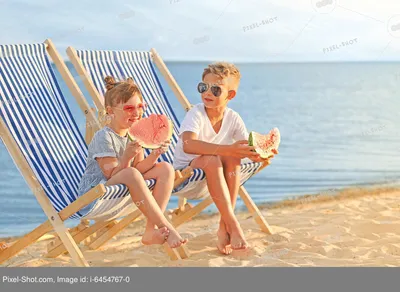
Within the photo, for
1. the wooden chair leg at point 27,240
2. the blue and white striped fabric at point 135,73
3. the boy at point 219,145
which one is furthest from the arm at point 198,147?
the wooden chair leg at point 27,240

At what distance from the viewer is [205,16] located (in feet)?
49.8

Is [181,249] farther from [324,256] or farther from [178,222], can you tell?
[324,256]

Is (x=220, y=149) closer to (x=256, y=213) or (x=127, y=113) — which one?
(x=127, y=113)

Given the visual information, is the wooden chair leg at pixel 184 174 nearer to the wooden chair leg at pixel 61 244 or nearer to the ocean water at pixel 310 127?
the wooden chair leg at pixel 61 244

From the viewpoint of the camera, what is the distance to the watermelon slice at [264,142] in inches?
168

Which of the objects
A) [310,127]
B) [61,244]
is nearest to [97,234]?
[61,244]

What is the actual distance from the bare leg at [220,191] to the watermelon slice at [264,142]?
221 millimetres

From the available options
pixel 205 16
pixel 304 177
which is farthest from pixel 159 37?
pixel 304 177

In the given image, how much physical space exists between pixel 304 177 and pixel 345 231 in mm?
3978

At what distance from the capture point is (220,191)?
4.20 metres

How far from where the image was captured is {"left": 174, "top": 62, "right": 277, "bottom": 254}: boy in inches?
166

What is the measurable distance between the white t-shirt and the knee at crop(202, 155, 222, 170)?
194mm
